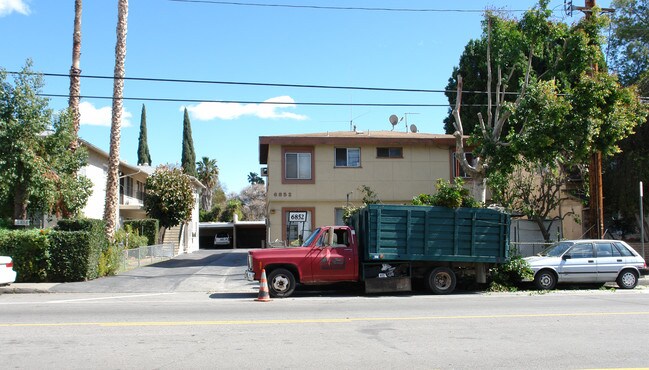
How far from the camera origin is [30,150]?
19734mm

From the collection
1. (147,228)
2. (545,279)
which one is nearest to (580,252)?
(545,279)

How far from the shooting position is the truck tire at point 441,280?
52.2 feet

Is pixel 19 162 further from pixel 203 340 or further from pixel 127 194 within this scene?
pixel 127 194

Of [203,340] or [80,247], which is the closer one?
[203,340]

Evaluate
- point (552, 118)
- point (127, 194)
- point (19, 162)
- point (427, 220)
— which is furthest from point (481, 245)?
point (127, 194)

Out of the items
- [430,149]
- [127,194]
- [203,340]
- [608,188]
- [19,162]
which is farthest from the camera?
[127,194]

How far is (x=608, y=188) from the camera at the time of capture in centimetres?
2472

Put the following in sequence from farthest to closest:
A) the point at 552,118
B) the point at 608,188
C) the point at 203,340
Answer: the point at 608,188 < the point at 552,118 < the point at 203,340

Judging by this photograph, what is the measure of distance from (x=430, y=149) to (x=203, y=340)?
19.6 m

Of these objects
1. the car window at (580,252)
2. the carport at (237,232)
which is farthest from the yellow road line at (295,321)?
the carport at (237,232)

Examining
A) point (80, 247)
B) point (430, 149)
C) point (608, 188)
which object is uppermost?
point (430, 149)

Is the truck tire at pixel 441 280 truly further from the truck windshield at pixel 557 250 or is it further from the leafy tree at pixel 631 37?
the leafy tree at pixel 631 37

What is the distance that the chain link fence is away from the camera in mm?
22145

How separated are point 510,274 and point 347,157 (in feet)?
35.8
